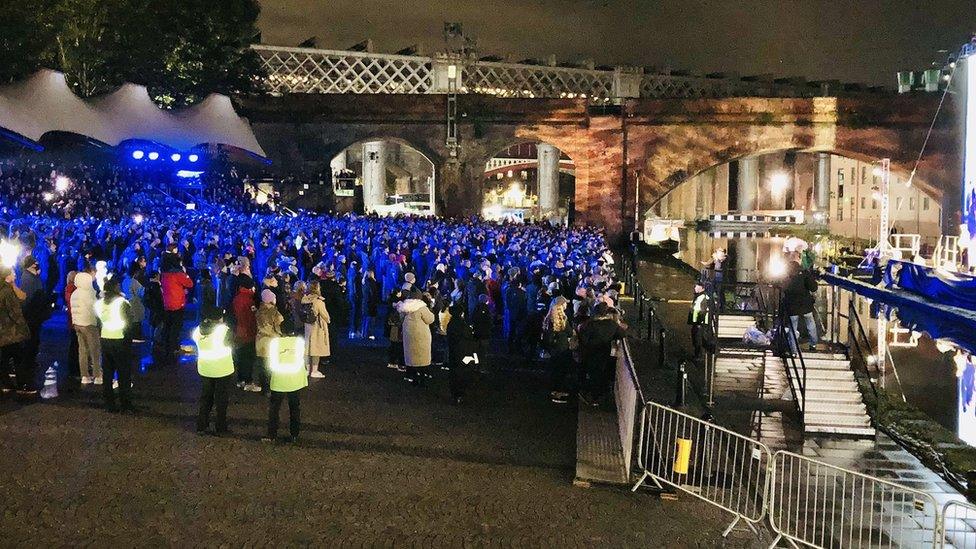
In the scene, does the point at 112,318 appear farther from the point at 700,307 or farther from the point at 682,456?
the point at 700,307

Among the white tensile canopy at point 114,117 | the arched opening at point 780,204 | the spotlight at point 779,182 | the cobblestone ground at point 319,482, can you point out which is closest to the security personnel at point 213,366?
the cobblestone ground at point 319,482

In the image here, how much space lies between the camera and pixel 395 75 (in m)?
58.4

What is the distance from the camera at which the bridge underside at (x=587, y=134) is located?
44.5m

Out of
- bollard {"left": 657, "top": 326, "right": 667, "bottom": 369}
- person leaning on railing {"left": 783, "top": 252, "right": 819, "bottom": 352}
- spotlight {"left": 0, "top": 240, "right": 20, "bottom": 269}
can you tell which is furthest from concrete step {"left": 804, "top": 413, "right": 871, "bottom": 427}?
spotlight {"left": 0, "top": 240, "right": 20, "bottom": 269}

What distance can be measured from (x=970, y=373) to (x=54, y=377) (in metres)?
17.0

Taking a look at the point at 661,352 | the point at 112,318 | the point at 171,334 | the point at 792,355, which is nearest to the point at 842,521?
the point at 792,355

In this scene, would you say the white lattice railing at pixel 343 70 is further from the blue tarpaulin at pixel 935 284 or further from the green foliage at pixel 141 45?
the blue tarpaulin at pixel 935 284

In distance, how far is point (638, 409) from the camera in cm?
954

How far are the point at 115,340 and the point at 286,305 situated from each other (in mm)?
3360

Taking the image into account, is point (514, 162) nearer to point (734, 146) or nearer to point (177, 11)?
point (734, 146)

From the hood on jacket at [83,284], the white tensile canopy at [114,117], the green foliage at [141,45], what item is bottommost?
the hood on jacket at [83,284]

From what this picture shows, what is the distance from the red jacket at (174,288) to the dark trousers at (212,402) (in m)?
4.39

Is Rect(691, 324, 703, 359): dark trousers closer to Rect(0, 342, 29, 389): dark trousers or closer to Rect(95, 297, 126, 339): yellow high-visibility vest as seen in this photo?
Rect(95, 297, 126, 339): yellow high-visibility vest

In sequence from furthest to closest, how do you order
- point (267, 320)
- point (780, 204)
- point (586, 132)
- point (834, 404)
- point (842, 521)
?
point (780, 204) → point (586, 132) → point (834, 404) → point (267, 320) → point (842, 521)
